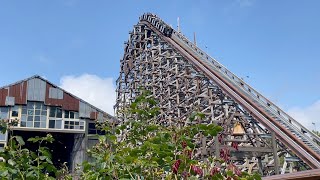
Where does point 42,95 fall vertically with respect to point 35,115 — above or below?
above

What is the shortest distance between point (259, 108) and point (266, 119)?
0.78 metres

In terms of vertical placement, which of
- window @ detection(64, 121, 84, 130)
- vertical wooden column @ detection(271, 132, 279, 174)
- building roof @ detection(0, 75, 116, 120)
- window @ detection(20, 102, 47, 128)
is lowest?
vertical wooden column @ detection(271, 132, 279, 174)

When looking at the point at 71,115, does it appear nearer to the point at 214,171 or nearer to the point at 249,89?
the point at 249,89

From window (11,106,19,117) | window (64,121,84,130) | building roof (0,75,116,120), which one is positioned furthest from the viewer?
window (64,121,84,130)

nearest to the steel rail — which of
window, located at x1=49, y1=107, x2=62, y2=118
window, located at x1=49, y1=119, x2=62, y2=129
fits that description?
window, located at x1=49, y1=107, x2=62, y2=118

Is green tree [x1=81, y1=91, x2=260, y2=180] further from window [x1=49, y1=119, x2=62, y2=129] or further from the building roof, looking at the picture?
window [x1=49, y1=119, x2=62, y2=129]

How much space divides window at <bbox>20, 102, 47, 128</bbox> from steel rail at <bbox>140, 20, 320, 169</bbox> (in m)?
11.2

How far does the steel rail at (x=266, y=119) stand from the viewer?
946cm

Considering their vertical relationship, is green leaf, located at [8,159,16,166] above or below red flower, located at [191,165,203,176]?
above

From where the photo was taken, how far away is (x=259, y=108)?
38.6 feet

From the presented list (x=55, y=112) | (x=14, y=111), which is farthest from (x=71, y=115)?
(x=14, y=111)

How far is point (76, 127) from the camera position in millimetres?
23297

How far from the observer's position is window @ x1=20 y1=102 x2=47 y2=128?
72.7 feet

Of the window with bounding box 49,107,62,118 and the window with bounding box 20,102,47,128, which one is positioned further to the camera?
the window with bounding box 49,107,62,118
